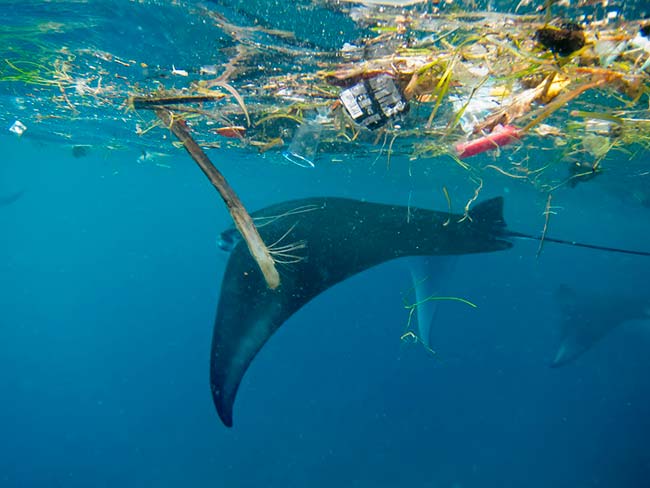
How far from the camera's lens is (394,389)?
25.6 metres

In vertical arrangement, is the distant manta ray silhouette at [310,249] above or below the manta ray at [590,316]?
above

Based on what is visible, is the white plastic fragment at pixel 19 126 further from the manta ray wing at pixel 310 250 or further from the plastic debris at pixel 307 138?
the manta ray wing at pixel 310 250

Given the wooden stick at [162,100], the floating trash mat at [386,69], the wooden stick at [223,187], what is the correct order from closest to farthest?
the wooden stick at [223,187]
the wooden stick at [162,100]
the floating trash mat at [386,69]

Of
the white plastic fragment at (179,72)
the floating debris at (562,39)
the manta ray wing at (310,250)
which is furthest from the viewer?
the white plastic fragment at (179,72)

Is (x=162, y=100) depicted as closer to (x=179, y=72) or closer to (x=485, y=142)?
(x=485, y=142)

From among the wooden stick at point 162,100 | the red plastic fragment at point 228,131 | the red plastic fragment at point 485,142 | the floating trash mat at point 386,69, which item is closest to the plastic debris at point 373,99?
the floating trash mat at point 386,69

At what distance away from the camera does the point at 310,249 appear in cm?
454

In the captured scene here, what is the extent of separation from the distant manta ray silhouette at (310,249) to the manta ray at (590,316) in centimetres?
1375

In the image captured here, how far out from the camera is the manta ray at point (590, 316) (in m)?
15.2

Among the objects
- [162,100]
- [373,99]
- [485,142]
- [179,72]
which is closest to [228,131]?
[179,72]

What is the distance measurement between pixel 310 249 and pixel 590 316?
16.2m

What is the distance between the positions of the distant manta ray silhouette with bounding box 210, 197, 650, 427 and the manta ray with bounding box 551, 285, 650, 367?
13746mm

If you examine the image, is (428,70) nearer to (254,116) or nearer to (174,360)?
(254,116)

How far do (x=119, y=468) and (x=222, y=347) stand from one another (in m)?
25.5
